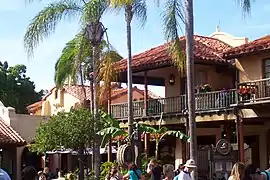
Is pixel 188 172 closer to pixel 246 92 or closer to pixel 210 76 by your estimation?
pixel 246 92

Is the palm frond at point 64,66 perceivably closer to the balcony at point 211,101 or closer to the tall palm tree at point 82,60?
the tall palm tree at point 82,60

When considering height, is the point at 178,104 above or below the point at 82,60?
below

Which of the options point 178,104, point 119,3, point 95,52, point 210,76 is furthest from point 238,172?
point 210,76

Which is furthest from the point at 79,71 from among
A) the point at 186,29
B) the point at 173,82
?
the point at 186,29

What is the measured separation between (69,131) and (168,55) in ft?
19.6

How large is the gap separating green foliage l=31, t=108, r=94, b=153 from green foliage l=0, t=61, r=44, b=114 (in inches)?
885

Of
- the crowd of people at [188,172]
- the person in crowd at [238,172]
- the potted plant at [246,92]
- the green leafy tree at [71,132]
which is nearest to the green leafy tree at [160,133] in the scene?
the green leafy tree at [71,132]

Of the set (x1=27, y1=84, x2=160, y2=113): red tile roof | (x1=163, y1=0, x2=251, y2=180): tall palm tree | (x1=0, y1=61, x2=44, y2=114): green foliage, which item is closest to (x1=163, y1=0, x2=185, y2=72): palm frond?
(x1=163, y1=0, x2=251, y2=180): tall palm tree

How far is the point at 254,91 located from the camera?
22.9m

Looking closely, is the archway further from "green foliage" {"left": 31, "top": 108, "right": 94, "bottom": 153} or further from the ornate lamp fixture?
"green foliage" {"left": 31, "top": 108, "right": 94, "bottom": 153}

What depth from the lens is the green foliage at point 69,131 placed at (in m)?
23.2

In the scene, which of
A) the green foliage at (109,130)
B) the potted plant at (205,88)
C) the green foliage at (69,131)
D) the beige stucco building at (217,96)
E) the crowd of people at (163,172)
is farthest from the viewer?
the potted plant at (205,88)

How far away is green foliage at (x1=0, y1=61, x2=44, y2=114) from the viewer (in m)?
46.5

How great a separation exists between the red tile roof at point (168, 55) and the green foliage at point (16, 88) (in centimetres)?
1757
